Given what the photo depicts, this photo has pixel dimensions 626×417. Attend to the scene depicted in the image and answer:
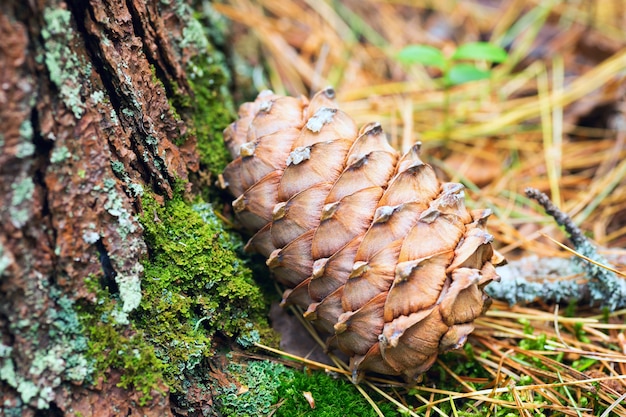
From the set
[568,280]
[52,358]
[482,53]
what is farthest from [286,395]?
[482,53]

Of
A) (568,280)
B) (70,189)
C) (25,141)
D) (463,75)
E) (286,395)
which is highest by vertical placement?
(25,141)

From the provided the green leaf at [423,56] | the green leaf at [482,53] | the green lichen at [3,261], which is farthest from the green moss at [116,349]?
the green leaf at [482,53]

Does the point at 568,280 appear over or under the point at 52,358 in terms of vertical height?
under

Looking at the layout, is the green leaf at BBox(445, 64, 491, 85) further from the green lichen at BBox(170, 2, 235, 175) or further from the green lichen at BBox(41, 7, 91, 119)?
the green lichen at BBox(41, 7, 91, 119)

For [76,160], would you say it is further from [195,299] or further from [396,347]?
[396,347]

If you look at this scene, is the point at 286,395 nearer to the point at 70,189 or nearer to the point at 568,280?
the point at 70,189

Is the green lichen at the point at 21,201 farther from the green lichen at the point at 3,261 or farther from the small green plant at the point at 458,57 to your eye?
the small green plant at the point at 458,57
